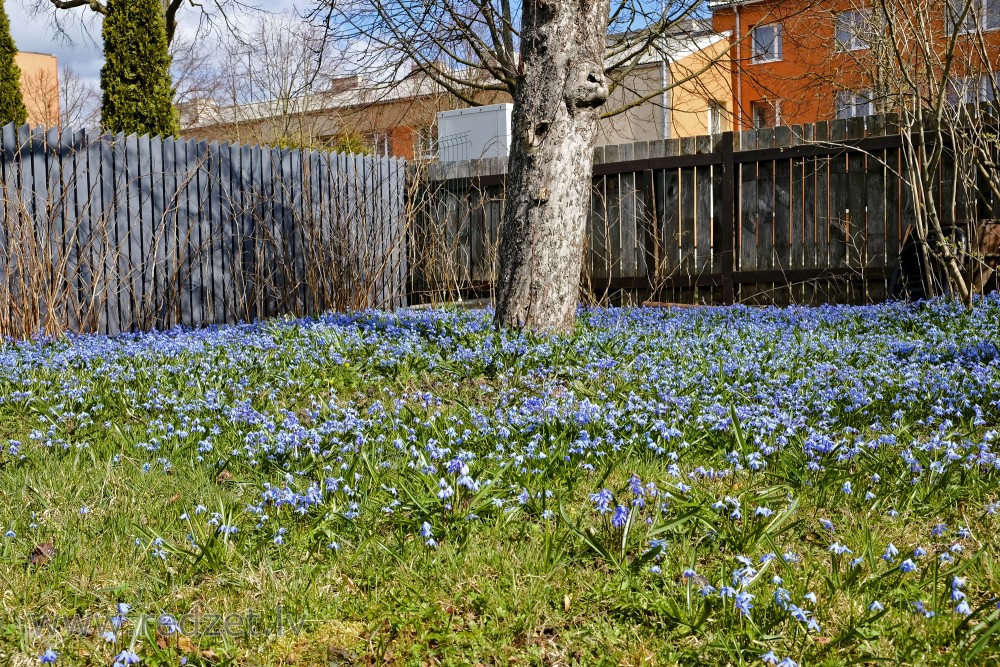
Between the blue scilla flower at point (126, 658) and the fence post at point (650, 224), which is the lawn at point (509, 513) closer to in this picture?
the blue scilla flower at point (126, 658)

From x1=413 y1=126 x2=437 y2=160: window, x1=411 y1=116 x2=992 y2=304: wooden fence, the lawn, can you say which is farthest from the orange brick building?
the lawn

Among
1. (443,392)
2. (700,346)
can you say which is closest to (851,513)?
(443,392)

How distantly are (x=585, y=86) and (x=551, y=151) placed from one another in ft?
1.54

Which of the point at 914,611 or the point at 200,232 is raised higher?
the point at 200,232

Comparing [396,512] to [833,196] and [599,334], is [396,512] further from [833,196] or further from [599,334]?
[833,196]

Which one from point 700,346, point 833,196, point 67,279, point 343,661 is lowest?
point 343,661

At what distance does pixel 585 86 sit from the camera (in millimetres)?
5762

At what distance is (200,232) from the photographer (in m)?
8.69

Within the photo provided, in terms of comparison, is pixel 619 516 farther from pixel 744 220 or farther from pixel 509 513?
pixel 744 220

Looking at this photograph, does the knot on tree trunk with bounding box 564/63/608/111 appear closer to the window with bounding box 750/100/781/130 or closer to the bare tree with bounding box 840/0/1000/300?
the bare tree with bounding box 840/0/1000/300

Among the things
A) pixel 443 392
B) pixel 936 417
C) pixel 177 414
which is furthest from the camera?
pixel 443 392

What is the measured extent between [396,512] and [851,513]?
1379 millimetres

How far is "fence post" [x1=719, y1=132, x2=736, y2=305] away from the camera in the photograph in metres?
9.49

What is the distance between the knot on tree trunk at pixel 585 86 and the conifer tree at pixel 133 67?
892 centimetres
